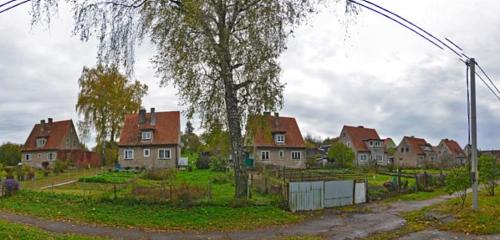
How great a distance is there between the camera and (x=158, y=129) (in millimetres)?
47375

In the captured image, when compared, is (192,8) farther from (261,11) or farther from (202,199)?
(202,199)

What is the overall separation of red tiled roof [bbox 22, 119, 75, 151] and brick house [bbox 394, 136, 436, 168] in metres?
54.2

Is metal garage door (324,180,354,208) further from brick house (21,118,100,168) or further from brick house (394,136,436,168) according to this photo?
brick house (394,136,436,168)

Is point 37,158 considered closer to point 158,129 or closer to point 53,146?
point 53,146

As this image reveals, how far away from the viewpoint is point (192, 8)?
60.3 feet

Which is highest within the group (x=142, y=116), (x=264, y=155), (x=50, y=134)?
(x=142, y=116)

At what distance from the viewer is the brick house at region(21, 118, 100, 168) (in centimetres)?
5484

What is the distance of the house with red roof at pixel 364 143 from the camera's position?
7119 centimetres

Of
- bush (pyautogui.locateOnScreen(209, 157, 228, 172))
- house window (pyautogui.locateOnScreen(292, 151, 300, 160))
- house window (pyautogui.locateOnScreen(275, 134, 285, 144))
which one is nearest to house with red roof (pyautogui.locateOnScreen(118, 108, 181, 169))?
bush (pyautogui.locateOnScreen(209, 157, 228, 172))

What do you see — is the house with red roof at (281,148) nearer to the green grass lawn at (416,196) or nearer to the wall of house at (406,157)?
the green grass lawn at (416,196)

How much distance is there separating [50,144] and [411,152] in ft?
191

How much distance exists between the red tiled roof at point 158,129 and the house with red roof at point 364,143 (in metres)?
32.8

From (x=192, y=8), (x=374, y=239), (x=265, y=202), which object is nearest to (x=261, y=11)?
(x=192, y=8)

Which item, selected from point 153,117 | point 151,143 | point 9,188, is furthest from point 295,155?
point 9,188
